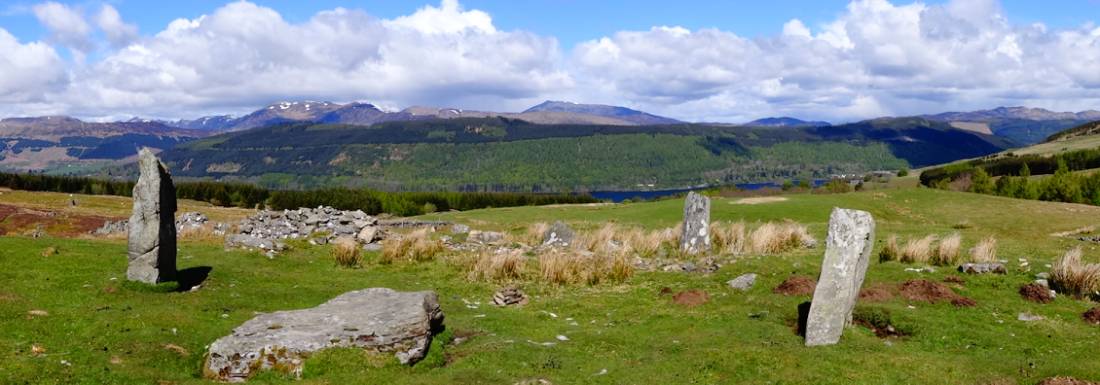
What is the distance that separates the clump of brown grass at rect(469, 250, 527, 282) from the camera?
23344mm

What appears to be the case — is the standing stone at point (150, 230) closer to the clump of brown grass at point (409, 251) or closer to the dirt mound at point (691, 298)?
Answer: the clump of brown grass at point (409, 251)

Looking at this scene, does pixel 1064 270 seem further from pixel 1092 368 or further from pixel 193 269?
pixel 193 269

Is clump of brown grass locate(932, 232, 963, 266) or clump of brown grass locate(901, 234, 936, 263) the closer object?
clump of brown grass locate(932, 232, 963, 266)

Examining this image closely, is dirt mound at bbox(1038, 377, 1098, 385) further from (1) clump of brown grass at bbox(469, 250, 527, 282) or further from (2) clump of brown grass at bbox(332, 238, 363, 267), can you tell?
(2) clump of brown grass at bbox(332, 238, 363, 267)

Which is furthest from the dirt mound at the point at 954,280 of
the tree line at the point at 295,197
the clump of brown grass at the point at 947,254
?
the tree line at the point at 295,197

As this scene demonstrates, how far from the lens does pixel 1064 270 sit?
1794cm

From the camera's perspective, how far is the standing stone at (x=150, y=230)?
60.7ft

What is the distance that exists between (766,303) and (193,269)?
59.0 feet

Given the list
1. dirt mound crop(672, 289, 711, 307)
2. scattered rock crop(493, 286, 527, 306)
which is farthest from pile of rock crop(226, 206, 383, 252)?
dirt mound crop(672, 289, 711, 307)

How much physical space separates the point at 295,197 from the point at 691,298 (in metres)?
115

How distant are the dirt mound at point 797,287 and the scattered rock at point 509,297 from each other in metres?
7.54

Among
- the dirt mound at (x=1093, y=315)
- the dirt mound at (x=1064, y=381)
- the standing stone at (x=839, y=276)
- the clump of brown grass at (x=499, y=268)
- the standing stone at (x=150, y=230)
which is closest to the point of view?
the dirt mound at (x=1064, y=381)

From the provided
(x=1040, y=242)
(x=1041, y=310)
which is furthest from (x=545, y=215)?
(x=1041, y=310)

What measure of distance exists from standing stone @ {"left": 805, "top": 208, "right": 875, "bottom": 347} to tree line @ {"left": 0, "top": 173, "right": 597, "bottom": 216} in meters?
101
